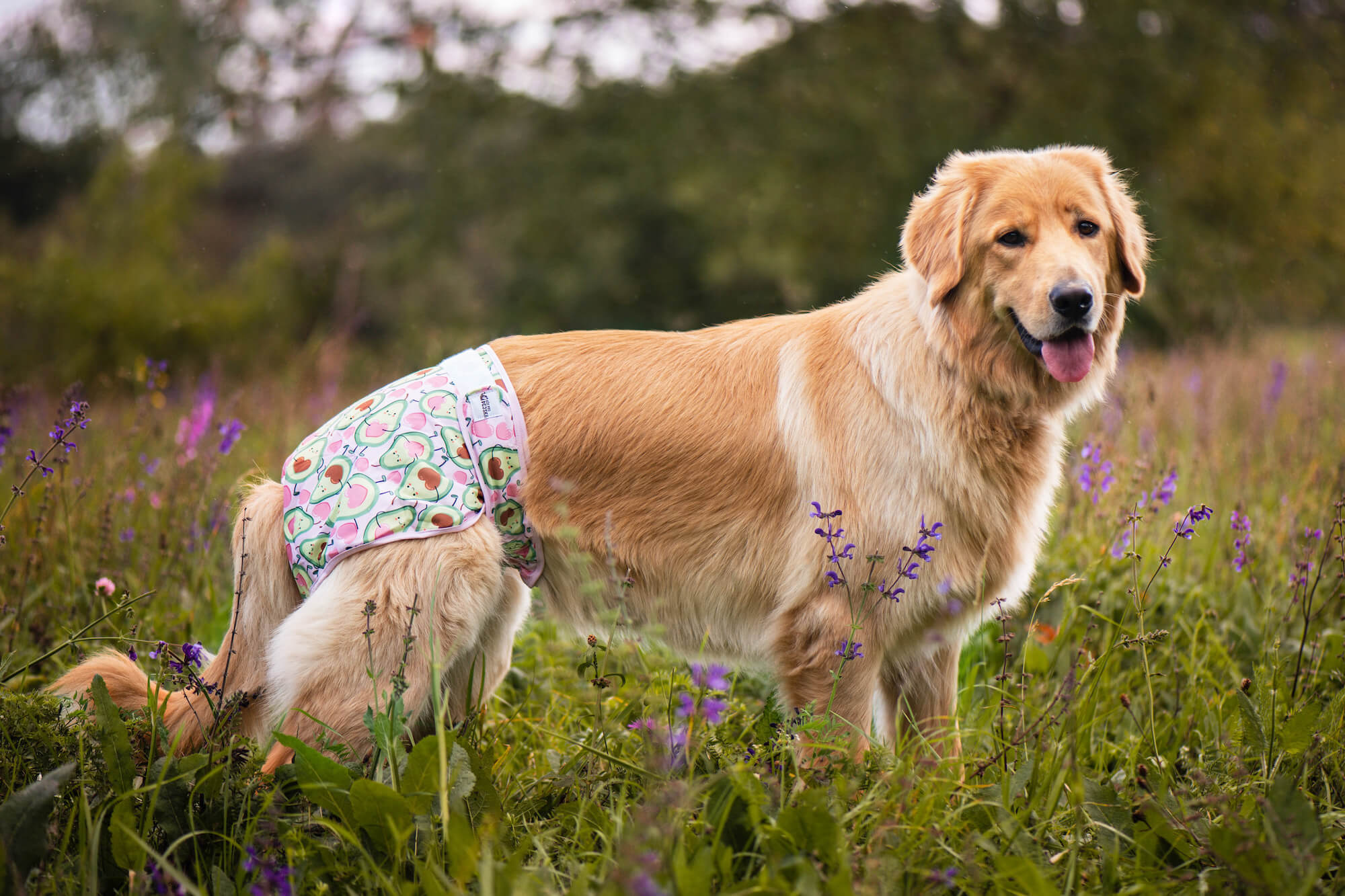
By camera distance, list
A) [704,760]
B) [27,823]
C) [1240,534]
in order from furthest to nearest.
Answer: [1240,534] → [704,760] → [27,823]

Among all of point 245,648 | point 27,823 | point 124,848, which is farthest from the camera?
point 245,648

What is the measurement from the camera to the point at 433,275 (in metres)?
14.1

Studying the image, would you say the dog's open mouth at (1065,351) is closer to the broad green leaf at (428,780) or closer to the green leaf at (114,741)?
the broad green leaf at (428,780)

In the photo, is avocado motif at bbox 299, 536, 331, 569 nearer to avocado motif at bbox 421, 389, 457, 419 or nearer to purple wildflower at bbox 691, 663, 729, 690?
avocado motif at bbox 421, 389, 457, 419

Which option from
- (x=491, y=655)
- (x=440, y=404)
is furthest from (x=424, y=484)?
(x=491, y=655)

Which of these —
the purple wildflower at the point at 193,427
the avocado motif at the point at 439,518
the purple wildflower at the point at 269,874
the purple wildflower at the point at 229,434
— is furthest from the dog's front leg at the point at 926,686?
the purple wildflower at the point at 193,427

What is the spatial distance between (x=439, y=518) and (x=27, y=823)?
40.6 inches

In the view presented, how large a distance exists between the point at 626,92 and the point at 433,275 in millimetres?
4149

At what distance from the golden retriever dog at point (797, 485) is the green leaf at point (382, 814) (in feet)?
1.13

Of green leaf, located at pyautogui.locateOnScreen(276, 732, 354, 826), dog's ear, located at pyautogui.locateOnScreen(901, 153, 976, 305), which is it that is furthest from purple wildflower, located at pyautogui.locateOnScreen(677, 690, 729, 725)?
dog's ear, located at pyautogui.locateOnScreen(901, 153, 976, 305)

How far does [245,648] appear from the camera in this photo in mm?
2406

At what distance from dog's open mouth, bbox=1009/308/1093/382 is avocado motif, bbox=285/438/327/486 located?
1.96 meters

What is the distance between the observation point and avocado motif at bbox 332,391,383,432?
247 centimetres

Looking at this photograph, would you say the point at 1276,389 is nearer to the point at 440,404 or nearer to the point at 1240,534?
the point at 1240,534
